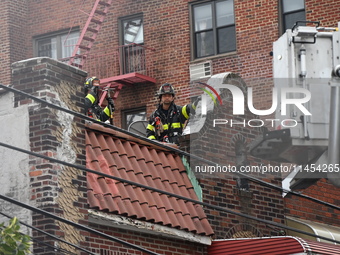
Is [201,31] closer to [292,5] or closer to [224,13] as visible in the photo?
[224,13]

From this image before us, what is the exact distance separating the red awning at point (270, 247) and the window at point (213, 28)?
13.3 m

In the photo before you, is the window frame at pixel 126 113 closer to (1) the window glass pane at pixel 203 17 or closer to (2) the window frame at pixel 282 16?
(1) the window glass pane at pixel 203 17

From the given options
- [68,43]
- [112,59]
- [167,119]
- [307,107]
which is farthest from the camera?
[68,43]

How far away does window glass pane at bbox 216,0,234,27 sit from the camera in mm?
27344

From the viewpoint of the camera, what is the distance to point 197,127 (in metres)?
15.5

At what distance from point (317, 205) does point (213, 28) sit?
34.0 ft

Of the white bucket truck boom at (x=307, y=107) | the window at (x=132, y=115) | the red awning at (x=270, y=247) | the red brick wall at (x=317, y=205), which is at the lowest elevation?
the red awning at (x=270, y=247)

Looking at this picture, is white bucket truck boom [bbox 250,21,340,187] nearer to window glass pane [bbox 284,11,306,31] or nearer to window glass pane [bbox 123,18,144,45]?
window glass pane [bbox 284,11,306,31]

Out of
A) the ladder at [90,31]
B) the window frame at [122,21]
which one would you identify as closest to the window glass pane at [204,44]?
the window frame at [122,21]

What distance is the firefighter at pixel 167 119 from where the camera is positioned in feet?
54.1

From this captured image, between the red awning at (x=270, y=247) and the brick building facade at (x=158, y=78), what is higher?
the brick building facade at (x=158, y=78)

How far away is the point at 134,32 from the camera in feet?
93.1

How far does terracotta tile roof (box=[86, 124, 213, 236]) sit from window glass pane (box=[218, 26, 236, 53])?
12249 mm

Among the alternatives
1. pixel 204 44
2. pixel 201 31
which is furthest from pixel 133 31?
pixel 204 44
